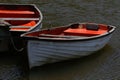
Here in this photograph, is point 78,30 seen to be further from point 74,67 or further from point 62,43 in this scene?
point 62,43

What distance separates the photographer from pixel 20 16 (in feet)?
54.6

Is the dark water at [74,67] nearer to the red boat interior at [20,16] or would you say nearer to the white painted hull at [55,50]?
the white painted hull at [55,50]

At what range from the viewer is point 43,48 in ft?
43.9

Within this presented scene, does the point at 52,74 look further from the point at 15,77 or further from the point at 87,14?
the point at 87,14

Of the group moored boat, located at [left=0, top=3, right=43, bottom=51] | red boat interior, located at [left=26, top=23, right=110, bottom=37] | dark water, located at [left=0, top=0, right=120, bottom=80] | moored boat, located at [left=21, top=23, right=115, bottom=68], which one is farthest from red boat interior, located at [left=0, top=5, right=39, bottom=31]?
dark water, located at [left=0, top=0, right=120, bottom=80]

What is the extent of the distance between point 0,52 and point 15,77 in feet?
7.26

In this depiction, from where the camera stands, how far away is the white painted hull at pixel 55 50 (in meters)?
13.3

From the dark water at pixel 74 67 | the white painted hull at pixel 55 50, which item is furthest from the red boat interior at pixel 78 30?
the dark water at pixel 74 67

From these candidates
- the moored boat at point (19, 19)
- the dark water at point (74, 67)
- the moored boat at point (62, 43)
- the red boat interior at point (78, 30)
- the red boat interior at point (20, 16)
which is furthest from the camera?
the red boat interior at point (20, 16)

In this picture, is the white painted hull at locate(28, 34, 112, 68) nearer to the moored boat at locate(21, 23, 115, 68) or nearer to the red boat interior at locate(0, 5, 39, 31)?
the moored boat at locate(21, 23, 115, 68)

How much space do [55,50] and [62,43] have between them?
0.39 meters

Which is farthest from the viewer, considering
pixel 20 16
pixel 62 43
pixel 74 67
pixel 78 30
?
pixel 20 16

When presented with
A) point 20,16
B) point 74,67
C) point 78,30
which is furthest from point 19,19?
point 74,67

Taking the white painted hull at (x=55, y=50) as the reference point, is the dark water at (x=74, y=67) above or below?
below
